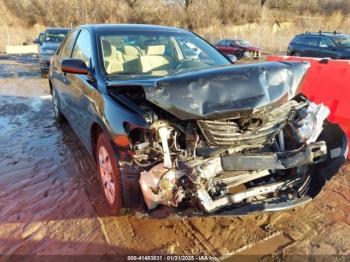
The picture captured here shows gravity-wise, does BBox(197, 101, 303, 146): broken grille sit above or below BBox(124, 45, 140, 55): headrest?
below

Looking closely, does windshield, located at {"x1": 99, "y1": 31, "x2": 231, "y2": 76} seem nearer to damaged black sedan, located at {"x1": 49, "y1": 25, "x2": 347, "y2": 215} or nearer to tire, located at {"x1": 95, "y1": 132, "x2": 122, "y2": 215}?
damaged black sedan, located at {"x1": 49, "y1": 25, "x2": 347, "y2": 215}

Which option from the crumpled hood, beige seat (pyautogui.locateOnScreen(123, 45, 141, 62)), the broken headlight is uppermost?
beige seat (pyautogui.locateOnScreen(123, 45, 141, 62))

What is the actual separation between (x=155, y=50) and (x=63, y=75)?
5.12 ft

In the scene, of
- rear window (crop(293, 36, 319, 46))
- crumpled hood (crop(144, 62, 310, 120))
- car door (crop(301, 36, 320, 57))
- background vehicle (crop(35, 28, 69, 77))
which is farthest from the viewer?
rear window (crop(293, 36, 319, 46))

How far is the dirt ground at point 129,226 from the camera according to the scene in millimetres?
2709

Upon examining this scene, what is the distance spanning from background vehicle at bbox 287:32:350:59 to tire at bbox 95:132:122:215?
41.4 feet

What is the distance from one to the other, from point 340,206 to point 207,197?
5.41 ft

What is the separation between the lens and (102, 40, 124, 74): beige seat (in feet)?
11.4

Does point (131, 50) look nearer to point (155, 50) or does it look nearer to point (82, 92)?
point (155, 50)

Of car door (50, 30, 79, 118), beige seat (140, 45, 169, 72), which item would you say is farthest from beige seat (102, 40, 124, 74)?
car door (50, 30, 79, 118)

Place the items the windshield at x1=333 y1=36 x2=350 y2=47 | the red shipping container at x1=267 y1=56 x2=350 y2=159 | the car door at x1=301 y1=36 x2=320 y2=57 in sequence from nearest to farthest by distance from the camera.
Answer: the red shipping container at x1=267 y1=56 x2=350 y2=159 < the windshield at x1=333 y1=36 x2=350 y2=47 < the car door at x1=301 y1=36 x2=320 y2=57

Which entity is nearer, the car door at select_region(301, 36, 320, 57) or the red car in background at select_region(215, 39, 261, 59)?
the car door at select_region(301, 36, 320, 57)

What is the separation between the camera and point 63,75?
186 inches

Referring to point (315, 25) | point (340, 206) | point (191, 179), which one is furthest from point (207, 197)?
point (315, 25)
